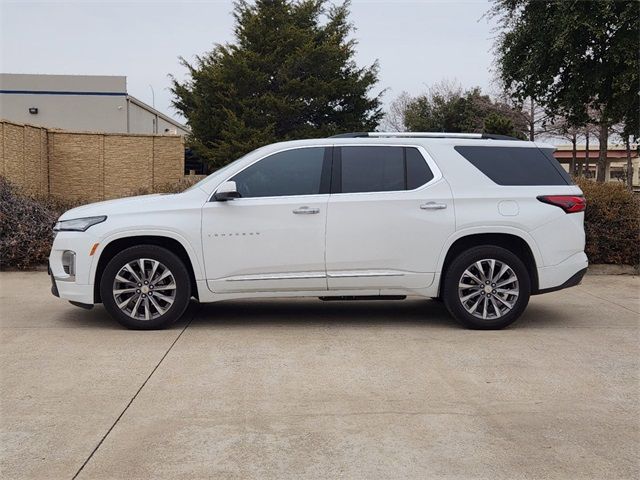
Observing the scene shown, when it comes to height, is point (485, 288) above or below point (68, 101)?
below

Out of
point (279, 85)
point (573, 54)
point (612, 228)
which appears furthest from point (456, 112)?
point (612, 228)

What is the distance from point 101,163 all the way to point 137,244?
12.4m

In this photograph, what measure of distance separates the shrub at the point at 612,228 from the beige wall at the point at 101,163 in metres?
11.0

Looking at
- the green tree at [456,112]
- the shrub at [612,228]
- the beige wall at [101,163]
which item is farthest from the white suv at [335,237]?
the green tree at [456,112]

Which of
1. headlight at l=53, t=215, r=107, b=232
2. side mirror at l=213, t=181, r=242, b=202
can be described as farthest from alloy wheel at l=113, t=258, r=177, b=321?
side mirror at l=213, t=181, r=242, b=202

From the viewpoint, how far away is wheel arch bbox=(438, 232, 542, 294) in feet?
21.6

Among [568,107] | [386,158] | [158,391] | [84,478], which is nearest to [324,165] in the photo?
[386,158]

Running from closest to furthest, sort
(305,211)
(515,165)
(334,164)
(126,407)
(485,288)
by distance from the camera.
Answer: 1. (126,407)
2. (305,211)
3. (485,288)
4. (334,164)
5. (515,165)

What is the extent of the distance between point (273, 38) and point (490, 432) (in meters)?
25.9

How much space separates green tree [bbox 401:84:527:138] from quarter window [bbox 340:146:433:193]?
33.9m

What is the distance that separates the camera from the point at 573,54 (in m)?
17.3

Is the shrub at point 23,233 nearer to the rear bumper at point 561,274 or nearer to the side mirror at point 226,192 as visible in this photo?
the side mirror at point 226,192

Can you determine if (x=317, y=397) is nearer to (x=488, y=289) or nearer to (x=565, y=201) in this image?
(x=488, y=289)

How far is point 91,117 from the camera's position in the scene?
30.9m
